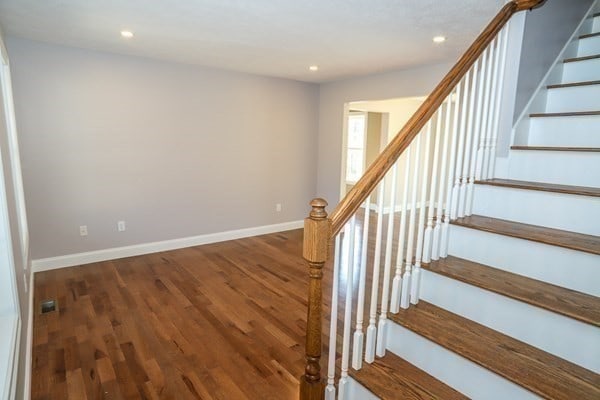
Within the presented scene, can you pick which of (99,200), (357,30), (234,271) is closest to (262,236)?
(234,271)

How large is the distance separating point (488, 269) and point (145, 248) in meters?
3.84

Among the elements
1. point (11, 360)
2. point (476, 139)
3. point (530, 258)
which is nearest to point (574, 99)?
point (476, 139)

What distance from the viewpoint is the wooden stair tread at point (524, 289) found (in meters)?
1.32

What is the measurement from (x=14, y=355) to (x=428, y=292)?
2.00 meters

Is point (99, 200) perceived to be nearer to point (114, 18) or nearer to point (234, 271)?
point (234, 271)

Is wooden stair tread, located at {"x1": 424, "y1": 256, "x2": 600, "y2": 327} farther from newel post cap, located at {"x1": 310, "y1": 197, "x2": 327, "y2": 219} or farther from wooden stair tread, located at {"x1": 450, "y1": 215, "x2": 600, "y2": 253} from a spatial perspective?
newel post cap, located at {"x1": 310, "y1": 197, "x2": 327, "y2": 219}

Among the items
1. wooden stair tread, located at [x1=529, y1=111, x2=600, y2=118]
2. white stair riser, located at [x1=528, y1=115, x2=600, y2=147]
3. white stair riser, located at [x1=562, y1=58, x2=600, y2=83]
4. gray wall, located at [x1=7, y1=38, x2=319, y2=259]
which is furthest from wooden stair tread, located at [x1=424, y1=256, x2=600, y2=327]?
gray wall, located at [x1=7, y1=38, x2=319, y2=259]

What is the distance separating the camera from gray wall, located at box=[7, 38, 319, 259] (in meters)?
3.44

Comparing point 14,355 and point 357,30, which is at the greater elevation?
point 357,30

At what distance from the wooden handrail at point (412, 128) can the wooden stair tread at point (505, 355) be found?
70 cm

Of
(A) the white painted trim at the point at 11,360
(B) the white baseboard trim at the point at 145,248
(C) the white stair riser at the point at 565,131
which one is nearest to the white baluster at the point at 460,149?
(C) the white stair riser at the point at 565,131

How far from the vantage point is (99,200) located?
12.5ft

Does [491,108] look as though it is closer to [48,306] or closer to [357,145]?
[48,306]

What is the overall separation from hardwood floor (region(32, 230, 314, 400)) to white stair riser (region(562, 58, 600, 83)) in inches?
99.3
